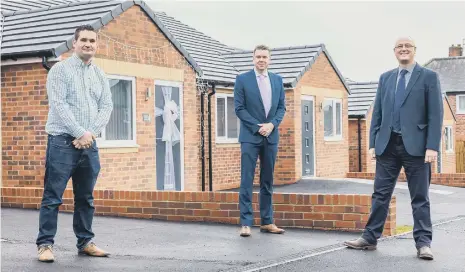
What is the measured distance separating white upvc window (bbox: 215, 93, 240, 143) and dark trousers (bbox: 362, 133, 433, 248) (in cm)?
1049

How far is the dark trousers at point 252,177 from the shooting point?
802cm

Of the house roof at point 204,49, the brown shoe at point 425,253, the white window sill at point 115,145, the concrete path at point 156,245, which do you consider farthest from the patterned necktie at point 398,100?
the house roof at point 204,49

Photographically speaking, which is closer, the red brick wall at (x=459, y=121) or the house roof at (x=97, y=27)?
the house roof at (x=97, y=27)

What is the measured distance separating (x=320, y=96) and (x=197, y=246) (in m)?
13.6

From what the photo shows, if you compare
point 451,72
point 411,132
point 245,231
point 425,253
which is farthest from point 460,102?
point 425,253

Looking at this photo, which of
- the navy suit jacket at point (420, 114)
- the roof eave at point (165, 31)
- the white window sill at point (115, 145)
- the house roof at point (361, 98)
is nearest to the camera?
the navy suit jacket at point (420, 114)

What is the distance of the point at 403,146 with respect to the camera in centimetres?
680

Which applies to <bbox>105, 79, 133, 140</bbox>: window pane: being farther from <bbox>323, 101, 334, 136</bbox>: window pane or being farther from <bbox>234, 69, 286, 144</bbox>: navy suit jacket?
<bbox>323, 101, 334, 136</bbox>: window pane

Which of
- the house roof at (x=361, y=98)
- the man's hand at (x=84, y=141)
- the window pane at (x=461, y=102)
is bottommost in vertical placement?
the man's hand at (x=84, y=141)

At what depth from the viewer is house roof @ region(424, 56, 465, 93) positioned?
1825 inches

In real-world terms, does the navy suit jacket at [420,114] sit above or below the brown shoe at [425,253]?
above

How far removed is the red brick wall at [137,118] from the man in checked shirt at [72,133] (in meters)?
5.83

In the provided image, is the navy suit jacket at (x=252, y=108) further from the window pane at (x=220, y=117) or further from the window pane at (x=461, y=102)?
the window pane at (x=461, y=102)

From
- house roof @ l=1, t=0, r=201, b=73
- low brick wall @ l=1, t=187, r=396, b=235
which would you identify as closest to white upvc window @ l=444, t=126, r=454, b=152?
house roof @ l=1, t=0, r=201, b=73
